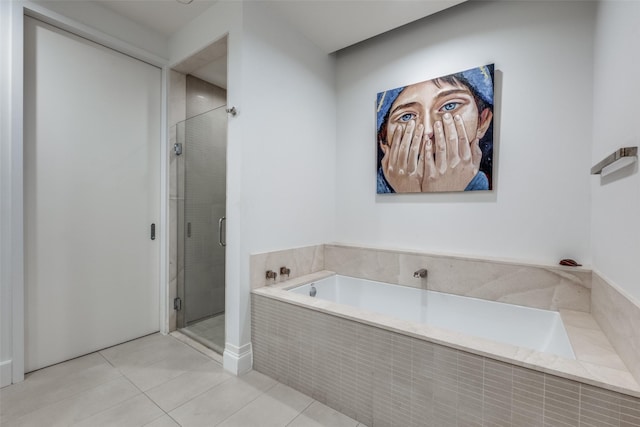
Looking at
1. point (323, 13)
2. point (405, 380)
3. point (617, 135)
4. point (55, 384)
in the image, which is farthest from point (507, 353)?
point (55, 384)

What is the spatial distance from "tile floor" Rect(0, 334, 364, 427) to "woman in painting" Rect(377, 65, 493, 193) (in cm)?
171

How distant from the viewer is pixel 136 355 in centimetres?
215

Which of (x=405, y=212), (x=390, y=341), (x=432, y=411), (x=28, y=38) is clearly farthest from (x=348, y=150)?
(x=28, y=38)

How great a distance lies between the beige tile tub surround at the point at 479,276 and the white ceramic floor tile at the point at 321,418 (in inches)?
41.4

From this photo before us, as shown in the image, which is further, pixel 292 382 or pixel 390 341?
pixel 292 382

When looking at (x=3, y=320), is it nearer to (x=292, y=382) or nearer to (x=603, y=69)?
(x=292, y=382)

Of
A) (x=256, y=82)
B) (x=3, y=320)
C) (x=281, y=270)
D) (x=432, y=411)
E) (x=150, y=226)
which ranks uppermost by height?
(x=256, y=82)

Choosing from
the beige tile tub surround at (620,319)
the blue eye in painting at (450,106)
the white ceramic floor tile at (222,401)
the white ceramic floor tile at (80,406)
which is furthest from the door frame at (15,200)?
the beige tile tub surround at (620,319)

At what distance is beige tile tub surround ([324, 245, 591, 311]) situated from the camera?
5.55ft

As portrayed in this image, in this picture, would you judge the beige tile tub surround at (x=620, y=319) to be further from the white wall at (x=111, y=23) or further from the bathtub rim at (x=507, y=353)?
the white wall at (x=111, y=23)

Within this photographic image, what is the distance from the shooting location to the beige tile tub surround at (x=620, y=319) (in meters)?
1.01

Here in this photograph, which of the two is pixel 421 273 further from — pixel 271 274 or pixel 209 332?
pixel 209 332

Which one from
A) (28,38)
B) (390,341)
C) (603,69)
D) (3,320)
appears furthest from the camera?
(28,38)

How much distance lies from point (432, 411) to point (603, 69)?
1.96 m
